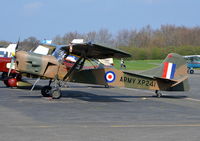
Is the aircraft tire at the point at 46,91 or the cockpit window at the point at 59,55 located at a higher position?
the cockpit window at the point at 59,55

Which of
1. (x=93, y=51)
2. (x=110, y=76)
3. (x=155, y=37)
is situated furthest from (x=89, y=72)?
(x=155, y=37)

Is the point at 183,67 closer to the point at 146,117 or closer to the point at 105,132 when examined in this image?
the point at 146,117

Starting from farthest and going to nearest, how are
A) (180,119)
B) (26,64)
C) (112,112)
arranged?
(26,64), (112,112), (180,119)

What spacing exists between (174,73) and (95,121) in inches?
302

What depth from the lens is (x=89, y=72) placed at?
15445 millimetres

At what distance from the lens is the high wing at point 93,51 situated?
539 inches

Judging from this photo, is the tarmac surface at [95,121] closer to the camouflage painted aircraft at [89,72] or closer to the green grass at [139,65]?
the camouflage painted aircraft at [89,72]

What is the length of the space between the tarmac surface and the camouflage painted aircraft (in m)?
0.99

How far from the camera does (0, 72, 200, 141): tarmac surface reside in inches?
310

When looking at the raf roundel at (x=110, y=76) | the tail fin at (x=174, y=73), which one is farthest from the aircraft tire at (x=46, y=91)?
the tail fin at (x=174, y=73)

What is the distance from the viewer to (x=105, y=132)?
8336 mm

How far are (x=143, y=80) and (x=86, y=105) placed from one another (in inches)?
140

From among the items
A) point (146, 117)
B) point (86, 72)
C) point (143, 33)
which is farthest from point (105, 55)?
point (143, 33)

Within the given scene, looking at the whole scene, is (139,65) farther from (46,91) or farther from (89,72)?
(89,72)
